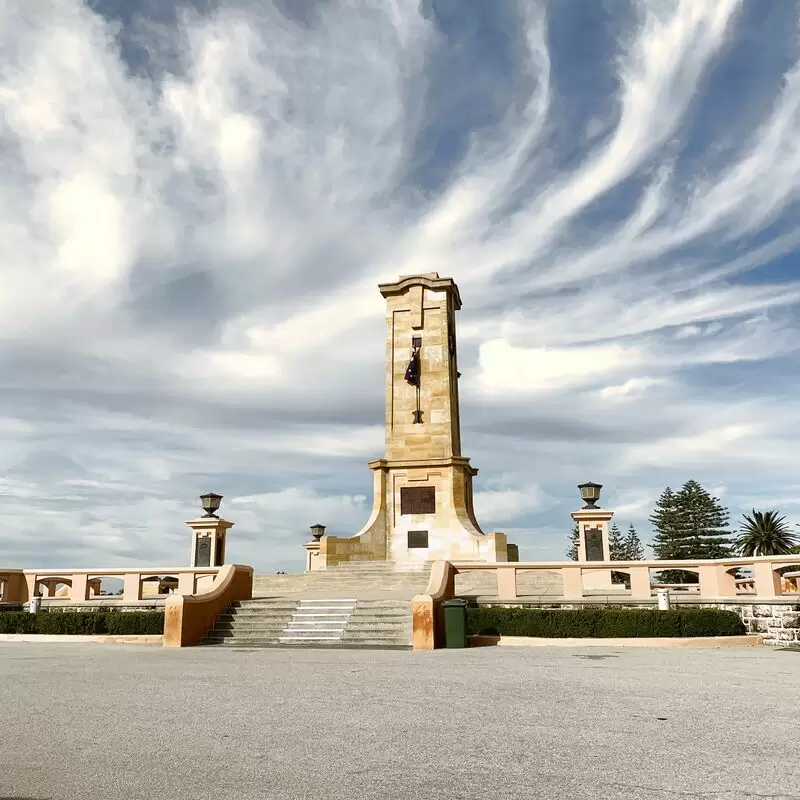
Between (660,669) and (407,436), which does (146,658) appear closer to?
(660,669)

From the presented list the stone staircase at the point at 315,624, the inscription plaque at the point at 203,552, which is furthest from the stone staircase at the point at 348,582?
the inscription plaque at the point at 203,552

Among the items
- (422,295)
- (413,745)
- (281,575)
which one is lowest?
(413,745)

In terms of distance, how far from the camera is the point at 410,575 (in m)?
24.8

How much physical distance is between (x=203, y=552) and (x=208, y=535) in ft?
2.36

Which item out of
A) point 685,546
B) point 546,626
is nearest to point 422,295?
point 546,626

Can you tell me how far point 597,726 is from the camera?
7.20 metres

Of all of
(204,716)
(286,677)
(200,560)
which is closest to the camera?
(204,716)

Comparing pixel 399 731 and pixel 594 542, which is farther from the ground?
pixel 594 542

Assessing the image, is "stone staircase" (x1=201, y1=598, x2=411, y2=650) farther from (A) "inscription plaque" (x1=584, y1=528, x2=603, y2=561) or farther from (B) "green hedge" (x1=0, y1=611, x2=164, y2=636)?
(A) "inscription plaque" (x1=584, y1=528, x2=603, y2=561)

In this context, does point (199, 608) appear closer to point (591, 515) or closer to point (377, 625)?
point (377, 625)

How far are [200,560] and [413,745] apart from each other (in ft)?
82.9

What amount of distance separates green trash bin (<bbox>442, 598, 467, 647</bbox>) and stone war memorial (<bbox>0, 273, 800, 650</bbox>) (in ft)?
0.27

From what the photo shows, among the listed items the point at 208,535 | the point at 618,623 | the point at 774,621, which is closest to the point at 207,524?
the point at 208,535

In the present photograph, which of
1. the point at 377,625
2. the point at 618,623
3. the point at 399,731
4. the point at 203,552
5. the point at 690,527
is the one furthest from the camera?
the point at 690,527
